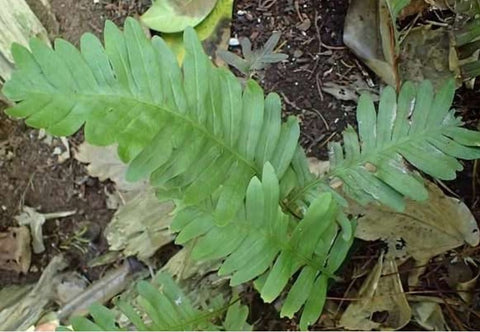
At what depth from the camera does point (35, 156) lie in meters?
1.71

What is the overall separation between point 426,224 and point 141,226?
23.8 inches

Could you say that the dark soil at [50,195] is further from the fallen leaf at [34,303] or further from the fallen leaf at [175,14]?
the fallen leaf at [175,14]

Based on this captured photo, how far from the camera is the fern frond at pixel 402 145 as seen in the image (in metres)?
1.18

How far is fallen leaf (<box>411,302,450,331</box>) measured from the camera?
1.45 m

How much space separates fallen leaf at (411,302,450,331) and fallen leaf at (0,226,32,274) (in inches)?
34.2

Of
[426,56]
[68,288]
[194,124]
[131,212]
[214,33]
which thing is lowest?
[68,288]

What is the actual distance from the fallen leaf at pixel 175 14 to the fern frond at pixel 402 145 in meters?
0.47

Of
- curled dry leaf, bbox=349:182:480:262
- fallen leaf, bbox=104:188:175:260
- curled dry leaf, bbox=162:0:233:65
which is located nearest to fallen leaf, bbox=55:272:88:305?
fallen leaf, bbox=104:188:175:260

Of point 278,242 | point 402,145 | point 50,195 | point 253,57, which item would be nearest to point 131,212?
point 50,195

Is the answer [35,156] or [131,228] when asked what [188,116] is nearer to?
[131,228]

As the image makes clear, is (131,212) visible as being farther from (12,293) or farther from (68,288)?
(12,293)

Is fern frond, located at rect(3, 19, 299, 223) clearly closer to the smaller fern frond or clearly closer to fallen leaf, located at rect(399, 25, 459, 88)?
the smaller fern frond

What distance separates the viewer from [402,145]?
48.2 inches

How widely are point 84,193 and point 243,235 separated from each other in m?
0.67
